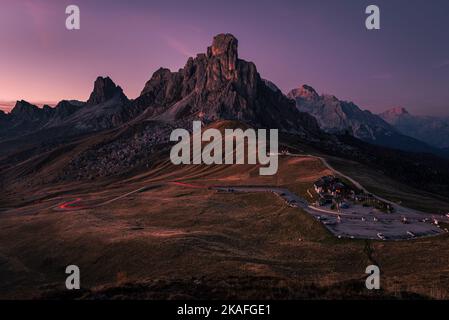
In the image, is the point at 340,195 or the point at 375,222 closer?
the point at 375,222

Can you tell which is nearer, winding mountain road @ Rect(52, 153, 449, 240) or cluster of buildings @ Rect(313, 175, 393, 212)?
winding mountain road @ Rect(52, 153, 449, 240)

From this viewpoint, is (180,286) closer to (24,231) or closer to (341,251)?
(341,251)

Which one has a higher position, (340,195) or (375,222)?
(340,195)

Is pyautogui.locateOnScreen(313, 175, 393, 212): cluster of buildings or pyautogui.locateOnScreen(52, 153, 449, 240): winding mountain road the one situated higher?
pyautogui.locateOnScreen(313, 175, 393, 212): cluster of buildings

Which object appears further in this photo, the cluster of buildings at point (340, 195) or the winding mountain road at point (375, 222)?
the cluster of buildings at point (340, 195)

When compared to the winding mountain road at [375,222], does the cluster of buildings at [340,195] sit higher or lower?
higher

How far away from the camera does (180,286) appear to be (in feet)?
→ 113

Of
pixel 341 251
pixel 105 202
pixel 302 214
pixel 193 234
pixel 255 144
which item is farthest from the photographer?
pixel 255 144
